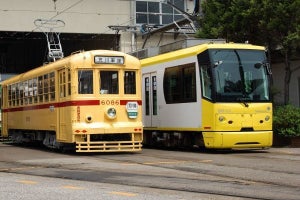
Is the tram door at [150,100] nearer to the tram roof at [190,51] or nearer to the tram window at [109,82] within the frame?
the tram roof at [190,51]

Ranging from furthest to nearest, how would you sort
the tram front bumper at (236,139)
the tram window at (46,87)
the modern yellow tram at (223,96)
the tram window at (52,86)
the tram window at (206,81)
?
the tram window at (46,87), the tram window at (52,86), the tram window at (206,81), the modern yellow tram at (223,96), the tram front bumper at (236,139)

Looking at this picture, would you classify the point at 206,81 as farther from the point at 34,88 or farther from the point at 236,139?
the point at 34,88

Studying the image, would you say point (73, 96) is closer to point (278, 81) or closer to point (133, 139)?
point (133, 139)

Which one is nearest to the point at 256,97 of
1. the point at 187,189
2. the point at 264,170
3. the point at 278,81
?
the point at 264,170

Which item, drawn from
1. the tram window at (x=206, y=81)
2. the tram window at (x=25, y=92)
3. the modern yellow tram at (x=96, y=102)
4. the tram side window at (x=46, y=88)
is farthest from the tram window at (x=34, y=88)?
the tram window at (x=206, y=81)

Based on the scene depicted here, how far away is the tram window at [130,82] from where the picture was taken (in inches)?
778

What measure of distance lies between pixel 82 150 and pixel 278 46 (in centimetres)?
1040

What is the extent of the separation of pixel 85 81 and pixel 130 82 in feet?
4.99

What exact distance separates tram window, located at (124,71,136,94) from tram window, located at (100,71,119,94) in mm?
323

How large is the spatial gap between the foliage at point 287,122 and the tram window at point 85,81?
24.7 feet

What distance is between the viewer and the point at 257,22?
2453 centimetres

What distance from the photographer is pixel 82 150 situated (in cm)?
1877

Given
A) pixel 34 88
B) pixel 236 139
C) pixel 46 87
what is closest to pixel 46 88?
pixel 46 87

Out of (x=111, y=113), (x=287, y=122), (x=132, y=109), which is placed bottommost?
(x=287, y=122)
